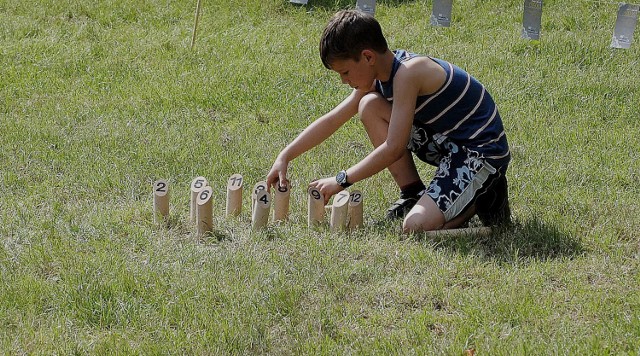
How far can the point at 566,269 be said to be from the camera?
3.93 meters

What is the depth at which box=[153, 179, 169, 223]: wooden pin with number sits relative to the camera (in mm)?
4379

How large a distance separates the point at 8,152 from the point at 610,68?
4.43 metres

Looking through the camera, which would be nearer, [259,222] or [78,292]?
[78,292]

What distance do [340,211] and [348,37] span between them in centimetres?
80

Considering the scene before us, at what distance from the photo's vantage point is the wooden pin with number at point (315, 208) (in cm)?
432

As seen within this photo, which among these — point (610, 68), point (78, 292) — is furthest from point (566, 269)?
point (610, 68)

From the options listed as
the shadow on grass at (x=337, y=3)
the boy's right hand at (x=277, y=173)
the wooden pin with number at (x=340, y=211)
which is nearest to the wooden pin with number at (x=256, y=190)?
the boy's right hand at (x=277, y=173)

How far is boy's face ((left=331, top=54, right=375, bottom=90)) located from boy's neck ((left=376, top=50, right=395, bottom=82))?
0.13ft

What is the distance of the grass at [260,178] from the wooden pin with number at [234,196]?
2.0 inches

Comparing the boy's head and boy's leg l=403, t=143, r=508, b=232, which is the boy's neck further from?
boy's leg l=403, t=143, r=508, b=232

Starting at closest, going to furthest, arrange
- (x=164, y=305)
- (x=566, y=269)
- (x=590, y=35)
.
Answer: (x=164, y=305), (x=566, y=269), (x=590, y=35)

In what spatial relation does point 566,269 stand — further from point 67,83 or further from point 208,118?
point 67,83

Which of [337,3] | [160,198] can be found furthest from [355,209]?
[337,3]

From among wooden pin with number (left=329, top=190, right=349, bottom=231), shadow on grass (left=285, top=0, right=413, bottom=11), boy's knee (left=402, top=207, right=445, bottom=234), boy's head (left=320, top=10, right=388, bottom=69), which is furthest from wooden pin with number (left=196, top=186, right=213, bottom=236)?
shadow on grass (left=285, top=0, right=413, bottom=11)
